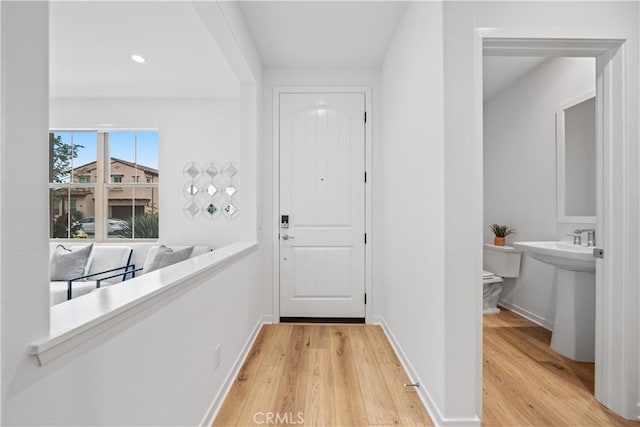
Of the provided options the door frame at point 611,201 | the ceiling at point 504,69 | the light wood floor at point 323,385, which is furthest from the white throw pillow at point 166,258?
the ceiling at point 504,69

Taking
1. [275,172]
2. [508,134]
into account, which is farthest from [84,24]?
[508,134]

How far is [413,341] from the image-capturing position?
2.03m

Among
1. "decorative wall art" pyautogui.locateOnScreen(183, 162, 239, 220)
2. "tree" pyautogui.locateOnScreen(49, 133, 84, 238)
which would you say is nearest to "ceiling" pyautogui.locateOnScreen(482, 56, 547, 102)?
"decorative wall art" pyautogui.locateOnScreen(183, 162, 239, 220)

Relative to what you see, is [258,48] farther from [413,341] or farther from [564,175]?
[564,175]

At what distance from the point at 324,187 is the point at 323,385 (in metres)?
1.80

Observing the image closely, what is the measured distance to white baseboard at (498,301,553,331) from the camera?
2.85 m

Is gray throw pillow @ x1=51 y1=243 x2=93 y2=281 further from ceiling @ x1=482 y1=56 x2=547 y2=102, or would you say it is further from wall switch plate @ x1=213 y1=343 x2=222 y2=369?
ceiling @ x1=482 y1=56 x2=547 y2=102

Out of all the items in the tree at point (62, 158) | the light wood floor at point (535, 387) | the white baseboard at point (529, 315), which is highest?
the tree at point (62, 158)

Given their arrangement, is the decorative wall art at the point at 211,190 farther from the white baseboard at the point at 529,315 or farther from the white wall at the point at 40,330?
the white baseboard at the point at 529,315

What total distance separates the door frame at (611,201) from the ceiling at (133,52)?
216 centimetres

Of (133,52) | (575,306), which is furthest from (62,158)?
(575,306)

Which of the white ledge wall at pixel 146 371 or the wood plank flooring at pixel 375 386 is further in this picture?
the wood plank flooring at pixel 375 386

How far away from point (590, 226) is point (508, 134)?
1399 mm

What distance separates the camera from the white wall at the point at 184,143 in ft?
13.0
